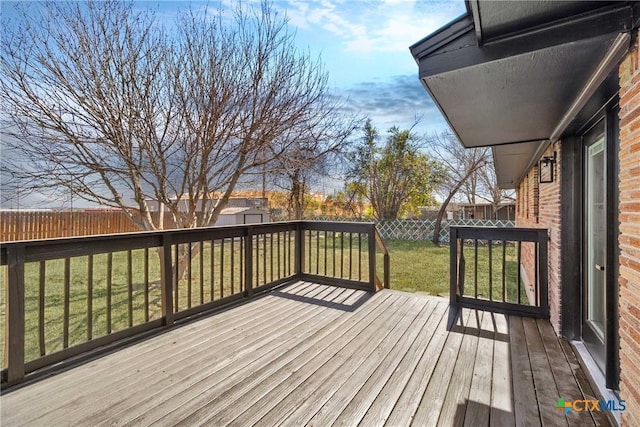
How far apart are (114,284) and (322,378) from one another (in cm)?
593

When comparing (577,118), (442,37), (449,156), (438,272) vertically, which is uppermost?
(449,156)

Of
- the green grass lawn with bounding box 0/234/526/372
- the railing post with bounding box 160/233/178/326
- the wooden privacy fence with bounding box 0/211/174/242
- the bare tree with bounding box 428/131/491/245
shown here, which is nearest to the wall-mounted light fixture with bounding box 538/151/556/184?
the green grass lawn with bounding box 0/234/526/372

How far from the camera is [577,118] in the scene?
7.66 feet

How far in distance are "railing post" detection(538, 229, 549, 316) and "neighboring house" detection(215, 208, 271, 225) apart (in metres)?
9.51

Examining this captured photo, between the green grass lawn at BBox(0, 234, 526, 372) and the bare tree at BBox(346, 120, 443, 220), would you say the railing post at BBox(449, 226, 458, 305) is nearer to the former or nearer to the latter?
the green grass lawn at BBox(0, 234, 526, 372)

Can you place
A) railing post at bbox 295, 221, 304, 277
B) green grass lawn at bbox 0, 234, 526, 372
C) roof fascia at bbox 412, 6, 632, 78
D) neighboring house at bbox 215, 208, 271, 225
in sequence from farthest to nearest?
neighboring house at bbox 215, 208, 271, 225, railing post at bbox 295, 221, 304, 277, green grass lawn at bbox 0, 234, 526, 372, roof fascia at bbox 412, 6, 632, 78

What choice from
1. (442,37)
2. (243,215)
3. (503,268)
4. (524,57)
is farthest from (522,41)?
(243,215)

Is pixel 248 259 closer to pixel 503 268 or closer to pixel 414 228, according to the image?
pixel 503 268

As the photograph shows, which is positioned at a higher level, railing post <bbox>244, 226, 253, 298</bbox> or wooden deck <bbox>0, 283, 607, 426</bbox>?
railing post <bbox>244, 226, 253, 298</bbox>

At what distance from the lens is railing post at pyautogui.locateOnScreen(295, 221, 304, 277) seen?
494 centimetres

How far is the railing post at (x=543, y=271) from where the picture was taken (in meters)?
3.40

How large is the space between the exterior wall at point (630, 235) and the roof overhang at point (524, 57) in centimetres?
17

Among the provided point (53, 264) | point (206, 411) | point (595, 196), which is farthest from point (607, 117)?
point (53, 264)

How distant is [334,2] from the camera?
4.73 m
